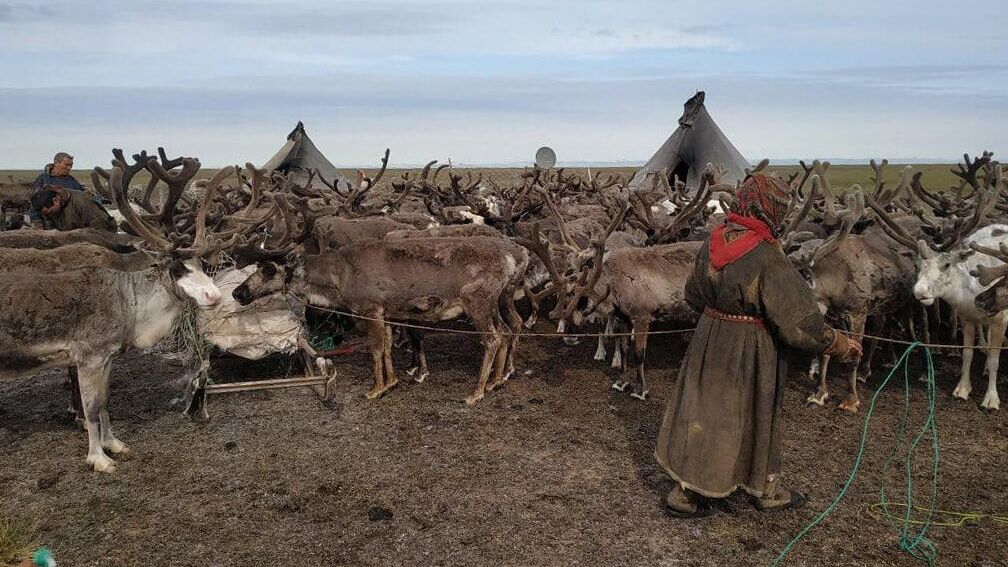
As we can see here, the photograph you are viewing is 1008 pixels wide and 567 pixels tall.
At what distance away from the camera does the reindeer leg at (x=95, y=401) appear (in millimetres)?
5832

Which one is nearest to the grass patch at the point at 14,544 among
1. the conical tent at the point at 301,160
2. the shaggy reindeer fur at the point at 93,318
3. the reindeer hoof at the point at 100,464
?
the reindeer hoof at the point at 100,464

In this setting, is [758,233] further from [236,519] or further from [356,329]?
[356,329]

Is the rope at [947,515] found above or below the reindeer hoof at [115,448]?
above

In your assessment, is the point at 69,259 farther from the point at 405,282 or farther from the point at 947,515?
the point at 947,515

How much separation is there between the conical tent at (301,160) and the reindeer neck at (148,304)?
18031 mm

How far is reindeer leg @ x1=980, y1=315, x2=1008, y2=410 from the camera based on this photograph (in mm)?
6934

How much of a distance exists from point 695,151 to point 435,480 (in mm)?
19869

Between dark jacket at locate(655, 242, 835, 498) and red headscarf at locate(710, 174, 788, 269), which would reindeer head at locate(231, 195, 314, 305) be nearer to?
dark jacket at locate(655, 242, 835, 498)

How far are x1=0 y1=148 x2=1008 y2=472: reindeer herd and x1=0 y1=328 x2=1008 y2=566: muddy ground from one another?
477 millimetres

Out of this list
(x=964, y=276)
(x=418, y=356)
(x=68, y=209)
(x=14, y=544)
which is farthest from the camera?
(x=68, y=209)

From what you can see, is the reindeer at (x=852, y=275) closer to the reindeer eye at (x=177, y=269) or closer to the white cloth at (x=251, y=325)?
the white cloth at (x=251, y=325)

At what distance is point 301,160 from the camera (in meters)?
25.1

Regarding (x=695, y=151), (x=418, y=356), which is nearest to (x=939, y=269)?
(x=418, y=356)

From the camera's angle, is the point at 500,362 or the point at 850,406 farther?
the point at 500,362
